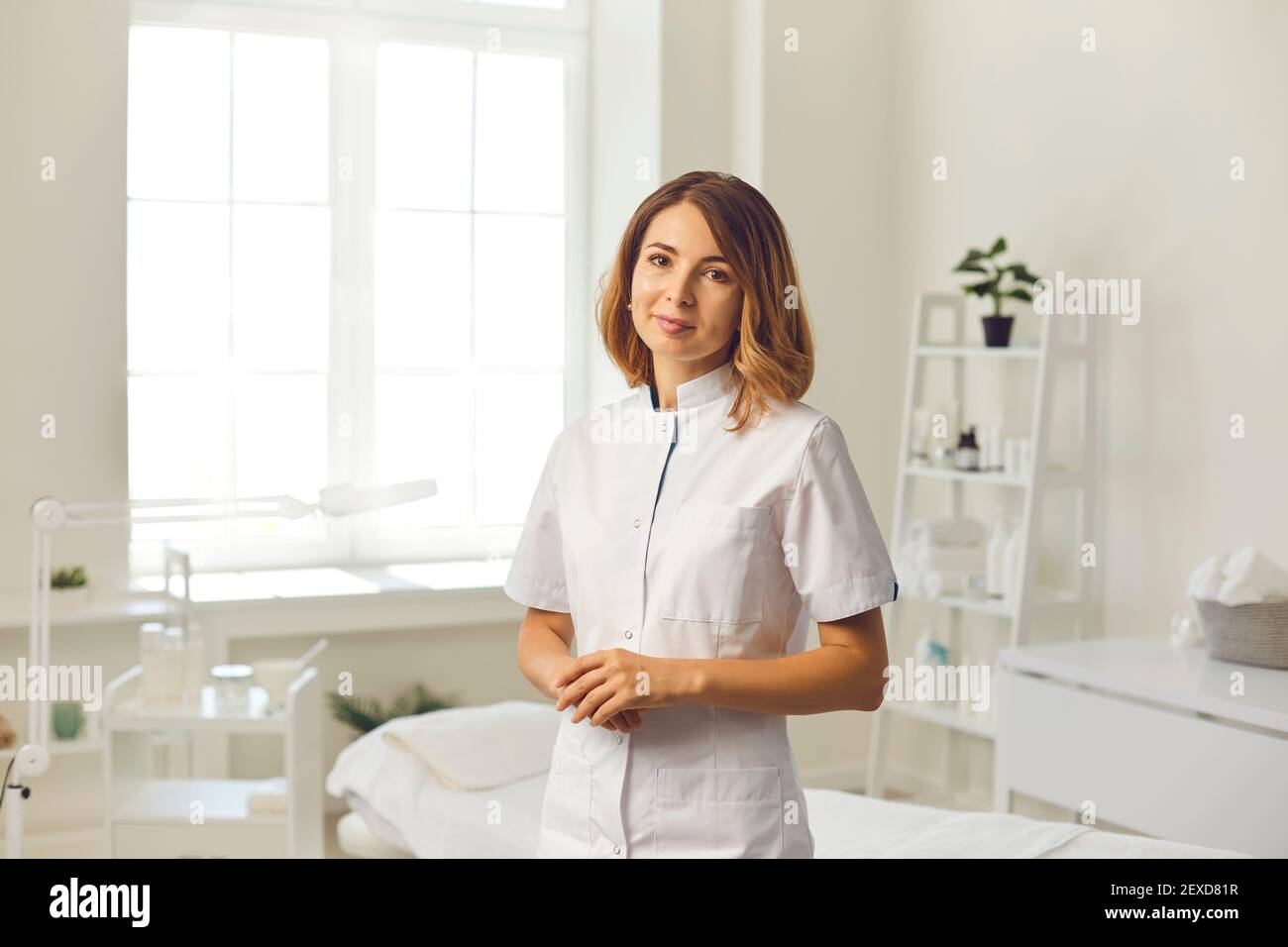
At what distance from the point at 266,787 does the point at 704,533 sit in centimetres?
181

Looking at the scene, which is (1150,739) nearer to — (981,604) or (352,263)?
(981,604)

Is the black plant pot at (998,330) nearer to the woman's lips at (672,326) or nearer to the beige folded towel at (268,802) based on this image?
the beige folded towel at (268,802)

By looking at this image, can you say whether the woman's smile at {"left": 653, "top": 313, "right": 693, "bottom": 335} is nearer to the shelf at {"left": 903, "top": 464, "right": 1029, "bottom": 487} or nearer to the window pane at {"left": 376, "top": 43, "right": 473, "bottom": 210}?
the shelf at {"left": 903, "top": 464, "right": 1029, "bottom": 487}

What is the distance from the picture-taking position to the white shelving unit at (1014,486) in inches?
119

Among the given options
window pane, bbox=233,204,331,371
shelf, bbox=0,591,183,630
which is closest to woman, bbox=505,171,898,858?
shelf, bbox=0,591,183,630

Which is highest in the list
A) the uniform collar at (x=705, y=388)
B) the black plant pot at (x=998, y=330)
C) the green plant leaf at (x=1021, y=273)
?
the green plant leaf at (x=1021, y=273)

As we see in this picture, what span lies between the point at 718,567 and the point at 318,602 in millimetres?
2603

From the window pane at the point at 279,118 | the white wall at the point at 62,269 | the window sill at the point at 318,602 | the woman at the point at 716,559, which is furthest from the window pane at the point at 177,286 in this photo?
the woman at the point at 716,559

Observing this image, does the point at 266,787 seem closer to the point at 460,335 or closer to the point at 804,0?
the point at 460,335

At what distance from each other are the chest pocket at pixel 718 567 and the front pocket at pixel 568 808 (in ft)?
0.56

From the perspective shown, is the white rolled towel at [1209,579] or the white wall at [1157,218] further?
the white wall at [1157,218]

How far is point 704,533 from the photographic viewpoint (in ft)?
3.58
